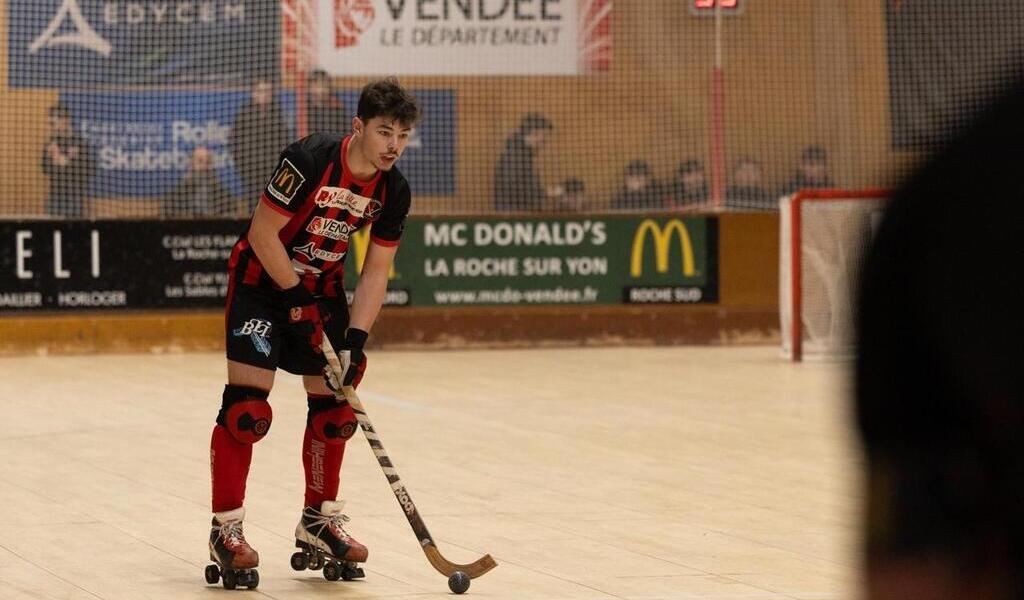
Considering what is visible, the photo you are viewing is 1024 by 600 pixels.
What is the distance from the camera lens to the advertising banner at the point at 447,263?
12.8 metres

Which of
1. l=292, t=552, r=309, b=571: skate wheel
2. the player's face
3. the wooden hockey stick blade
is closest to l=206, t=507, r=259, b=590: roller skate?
l=292, t=552, r=309, b=571: skate wheel

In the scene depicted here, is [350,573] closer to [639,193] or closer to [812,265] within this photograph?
[812,265]

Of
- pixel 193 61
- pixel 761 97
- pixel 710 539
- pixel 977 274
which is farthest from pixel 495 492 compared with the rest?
pixel 761 97

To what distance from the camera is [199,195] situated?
44.3ft

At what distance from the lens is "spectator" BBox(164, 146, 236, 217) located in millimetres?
13430

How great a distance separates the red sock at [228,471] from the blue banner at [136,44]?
9.33 meters

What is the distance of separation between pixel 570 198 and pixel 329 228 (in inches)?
361

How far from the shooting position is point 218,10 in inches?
554

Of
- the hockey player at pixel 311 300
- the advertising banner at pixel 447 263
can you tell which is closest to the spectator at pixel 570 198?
the advertising banner at pixel 447 263

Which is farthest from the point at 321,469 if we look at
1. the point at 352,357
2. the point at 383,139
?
the point at 383,139

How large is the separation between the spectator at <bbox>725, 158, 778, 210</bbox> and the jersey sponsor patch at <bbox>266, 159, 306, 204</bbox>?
31.1 feet

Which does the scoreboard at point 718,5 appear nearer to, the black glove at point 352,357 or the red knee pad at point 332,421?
the red knee pad at point 332,421

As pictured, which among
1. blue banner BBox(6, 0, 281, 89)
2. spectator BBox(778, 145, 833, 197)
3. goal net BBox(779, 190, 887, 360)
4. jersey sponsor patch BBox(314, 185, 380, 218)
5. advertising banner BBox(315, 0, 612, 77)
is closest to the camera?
jersey sponsor patch BBox(314, 185, 380, 218)

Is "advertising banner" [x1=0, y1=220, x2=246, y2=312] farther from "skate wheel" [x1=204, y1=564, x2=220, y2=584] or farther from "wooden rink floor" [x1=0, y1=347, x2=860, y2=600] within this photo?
"skate wheel" [x1=204, y1=564, x2=220, y2=584]
